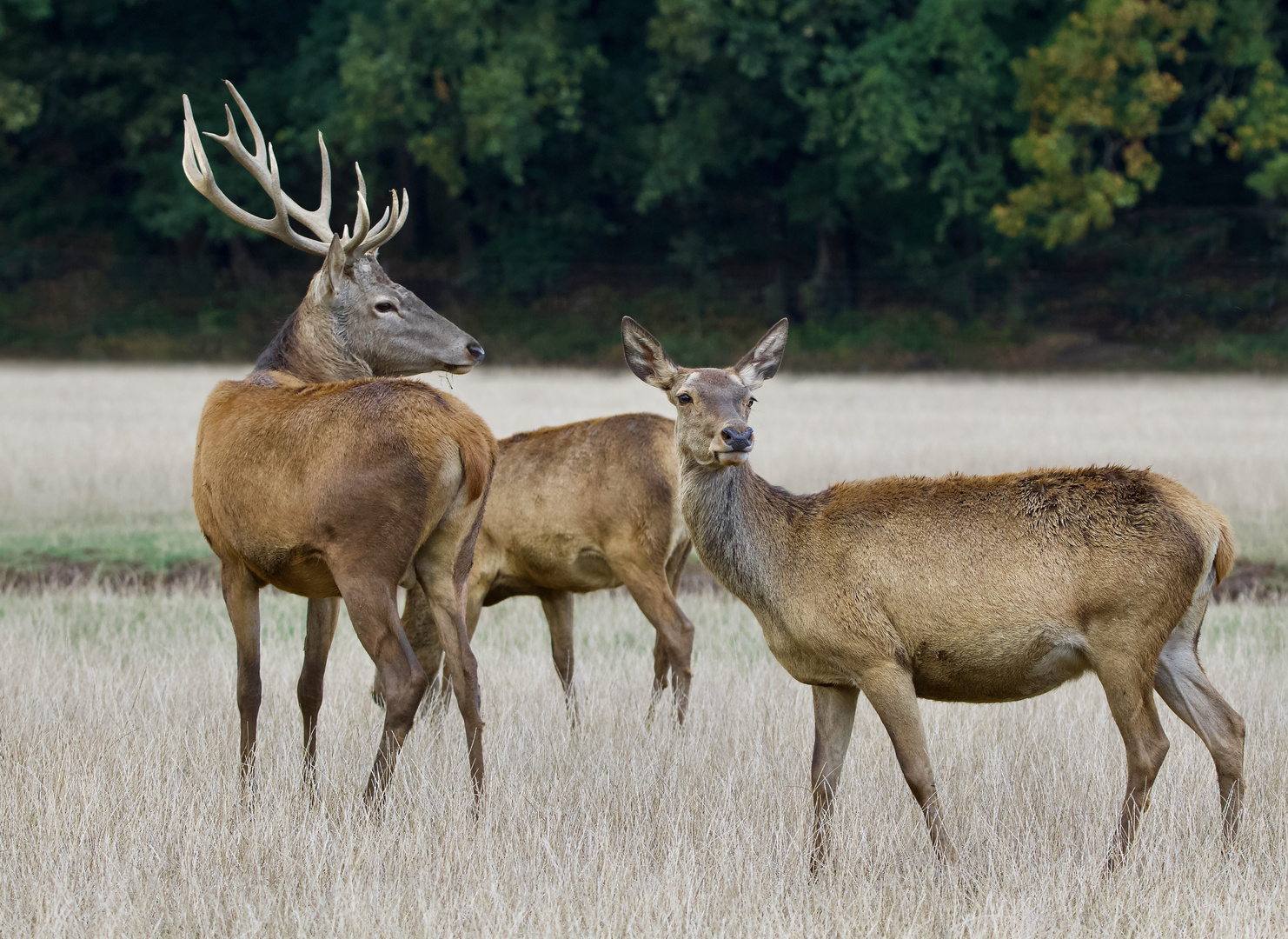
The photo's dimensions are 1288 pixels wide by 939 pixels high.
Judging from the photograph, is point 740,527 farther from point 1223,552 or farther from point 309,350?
point 309,350

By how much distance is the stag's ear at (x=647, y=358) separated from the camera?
16.8ft

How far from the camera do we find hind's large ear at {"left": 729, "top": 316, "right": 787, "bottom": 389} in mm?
5152

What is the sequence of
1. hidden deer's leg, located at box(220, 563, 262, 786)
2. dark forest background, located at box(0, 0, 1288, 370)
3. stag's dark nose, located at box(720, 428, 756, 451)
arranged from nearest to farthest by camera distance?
stag's dark nose, located at box(720, 428, 756, 451), hidden deer's leg, located at box(220, 563, 262, 786), dark forest background, located at box(0, 0, 1288, 370)

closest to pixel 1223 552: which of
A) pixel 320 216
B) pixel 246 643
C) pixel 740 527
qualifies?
pixel 740 527

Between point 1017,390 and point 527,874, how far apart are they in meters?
21.4

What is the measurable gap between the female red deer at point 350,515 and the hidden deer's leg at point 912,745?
1.49 m

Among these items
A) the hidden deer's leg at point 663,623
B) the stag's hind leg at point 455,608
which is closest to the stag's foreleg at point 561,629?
the hidden deer's leg at point 663,623

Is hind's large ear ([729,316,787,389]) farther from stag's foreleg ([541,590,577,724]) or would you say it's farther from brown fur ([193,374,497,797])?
stag's foreleg ([541,590,577,724])

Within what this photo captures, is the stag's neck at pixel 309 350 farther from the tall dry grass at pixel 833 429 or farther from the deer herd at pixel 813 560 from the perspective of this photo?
the tall dry grass at pixel 833 429

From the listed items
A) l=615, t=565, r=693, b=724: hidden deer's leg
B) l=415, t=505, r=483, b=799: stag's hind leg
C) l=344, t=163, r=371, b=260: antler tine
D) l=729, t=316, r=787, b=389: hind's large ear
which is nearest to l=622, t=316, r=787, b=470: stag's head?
l=729, t=316, r=787, b=389: hind's large ear

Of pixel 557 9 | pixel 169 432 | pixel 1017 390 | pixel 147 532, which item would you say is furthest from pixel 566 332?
pixel 147 532

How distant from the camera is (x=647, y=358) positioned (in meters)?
5.17

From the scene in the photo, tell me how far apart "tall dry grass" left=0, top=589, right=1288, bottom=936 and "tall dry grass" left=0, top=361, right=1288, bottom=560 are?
5717 mm

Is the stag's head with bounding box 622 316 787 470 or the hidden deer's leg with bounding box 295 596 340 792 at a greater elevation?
the stag's head with bounding box 622 316 787 470
